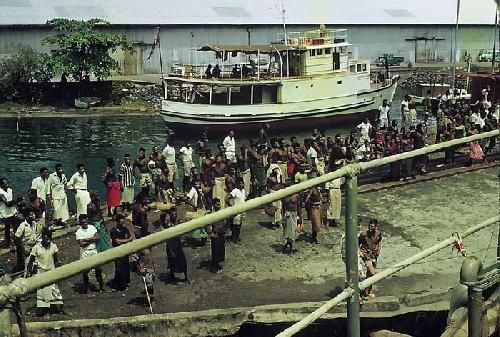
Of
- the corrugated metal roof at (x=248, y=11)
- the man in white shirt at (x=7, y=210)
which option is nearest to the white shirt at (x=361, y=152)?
the man in white shirt at (x=7, y=210)

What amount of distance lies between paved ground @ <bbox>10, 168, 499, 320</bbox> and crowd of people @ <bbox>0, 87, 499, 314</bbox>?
27 cm

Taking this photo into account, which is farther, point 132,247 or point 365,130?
point 365,130

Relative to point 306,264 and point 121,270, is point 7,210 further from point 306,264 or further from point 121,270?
point 306,264

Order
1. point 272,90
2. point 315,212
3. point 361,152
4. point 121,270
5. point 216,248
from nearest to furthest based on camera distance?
1. point 121,270
2. point 216,248
3. point 315,212
4. point 361,152
5. point 272,90

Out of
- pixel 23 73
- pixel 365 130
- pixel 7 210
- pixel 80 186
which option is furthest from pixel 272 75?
pixel 7 210

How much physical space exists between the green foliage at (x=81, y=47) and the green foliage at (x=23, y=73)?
1035 mm

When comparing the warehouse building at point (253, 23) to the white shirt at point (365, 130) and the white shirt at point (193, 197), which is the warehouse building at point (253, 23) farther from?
the white shirt at point (193, 197)

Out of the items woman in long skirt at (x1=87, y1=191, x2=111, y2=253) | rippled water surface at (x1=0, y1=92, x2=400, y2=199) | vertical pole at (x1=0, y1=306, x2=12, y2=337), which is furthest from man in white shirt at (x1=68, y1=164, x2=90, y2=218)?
vertical pole at (x1=0, y1=306, x2=12, y2=337)

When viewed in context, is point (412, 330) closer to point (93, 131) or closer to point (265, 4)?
point (93, 131)

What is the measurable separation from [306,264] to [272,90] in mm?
22726

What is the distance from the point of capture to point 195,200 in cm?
1502

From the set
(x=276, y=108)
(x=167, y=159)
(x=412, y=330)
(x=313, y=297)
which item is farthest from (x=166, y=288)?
(x=276, y=108)

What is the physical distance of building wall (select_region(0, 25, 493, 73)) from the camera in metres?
42.5

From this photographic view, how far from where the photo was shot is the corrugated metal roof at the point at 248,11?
144 ft
